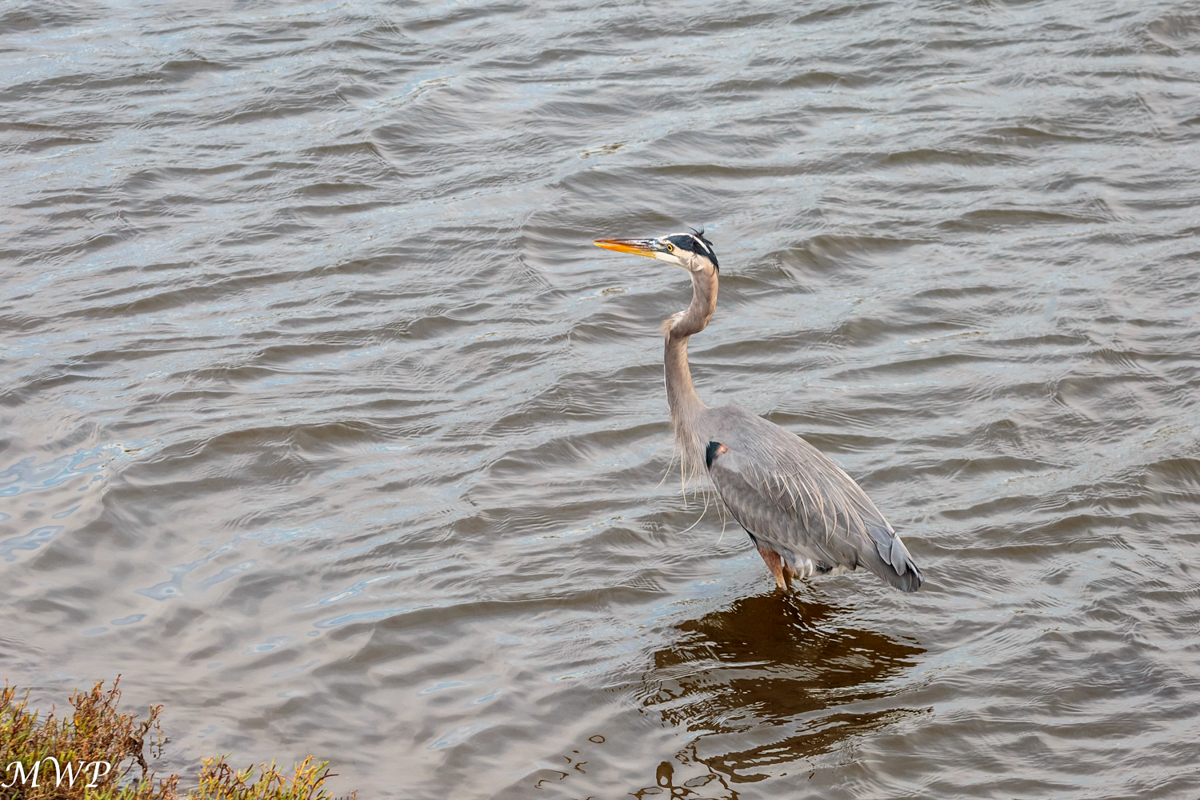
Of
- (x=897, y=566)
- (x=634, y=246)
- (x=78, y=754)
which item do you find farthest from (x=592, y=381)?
(x=78, y=754)

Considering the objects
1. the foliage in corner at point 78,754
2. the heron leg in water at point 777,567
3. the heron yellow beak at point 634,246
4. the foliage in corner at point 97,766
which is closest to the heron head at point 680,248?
the heron yellow beak at point 634,246

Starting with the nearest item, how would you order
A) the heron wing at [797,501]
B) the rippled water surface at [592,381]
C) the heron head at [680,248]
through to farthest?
the rippled water surface at [592,381] < the heron wing at [797,501] < the heron head at [680,248]

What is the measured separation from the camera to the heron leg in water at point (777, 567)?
6.05 meters

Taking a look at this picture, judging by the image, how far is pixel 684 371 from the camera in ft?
21.4

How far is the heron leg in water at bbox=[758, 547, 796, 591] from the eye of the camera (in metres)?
6.05

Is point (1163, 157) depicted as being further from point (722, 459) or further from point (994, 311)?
point (722, 459)

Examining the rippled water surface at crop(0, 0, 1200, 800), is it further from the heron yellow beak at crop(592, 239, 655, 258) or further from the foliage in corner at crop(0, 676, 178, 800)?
the heron yellow beak at crop(592, 239, 655, 258)

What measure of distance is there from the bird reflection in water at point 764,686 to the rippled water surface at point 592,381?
0.07 ft

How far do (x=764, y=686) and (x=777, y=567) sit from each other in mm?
826

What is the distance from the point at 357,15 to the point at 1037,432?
8.14 m

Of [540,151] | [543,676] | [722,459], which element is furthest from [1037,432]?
[540,151]

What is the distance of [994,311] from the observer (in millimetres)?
8148

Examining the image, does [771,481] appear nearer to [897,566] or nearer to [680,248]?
[897,566]

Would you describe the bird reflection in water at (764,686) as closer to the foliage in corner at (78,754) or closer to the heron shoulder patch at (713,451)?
the heron shoulder patch at (713,451)
